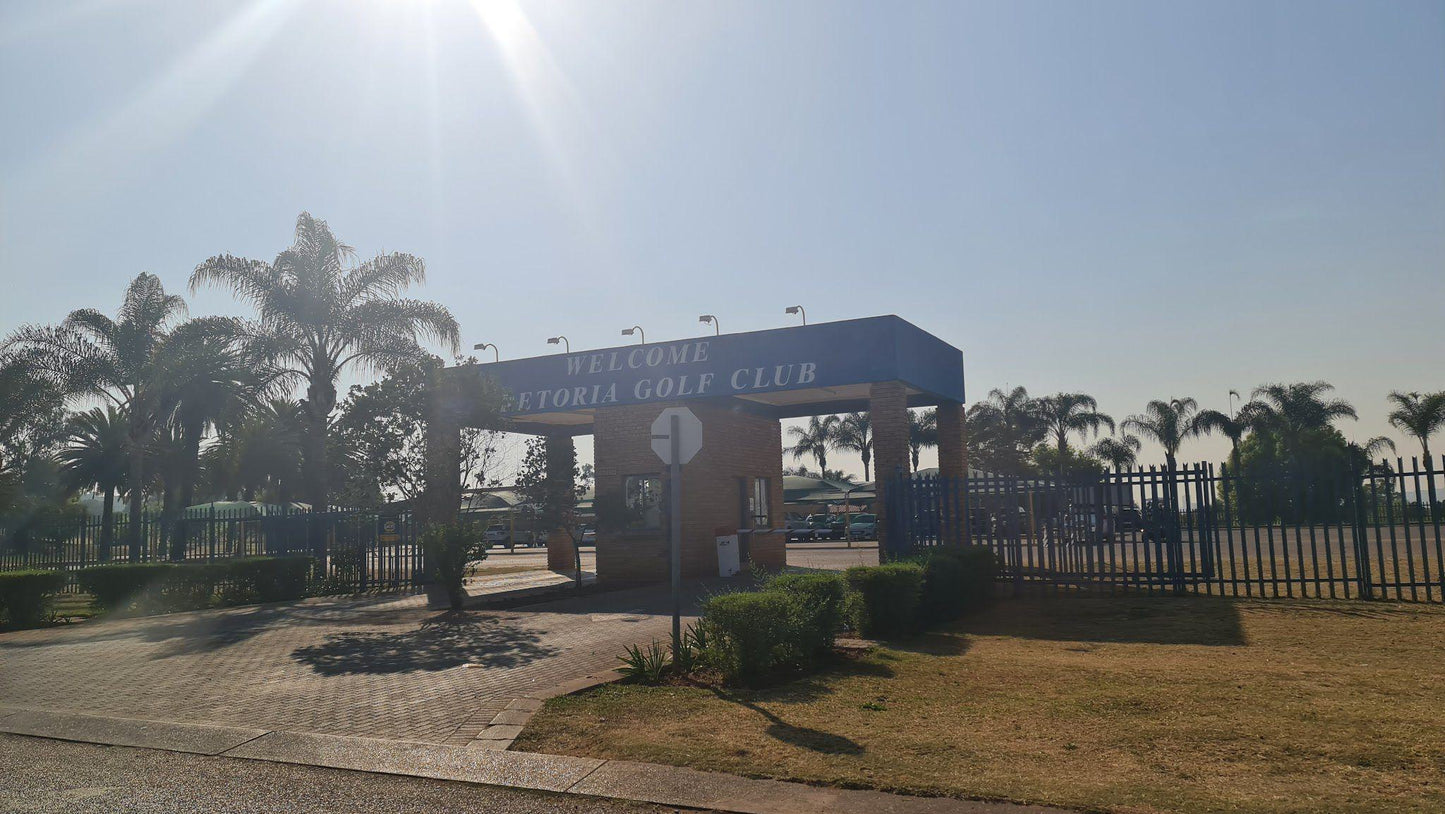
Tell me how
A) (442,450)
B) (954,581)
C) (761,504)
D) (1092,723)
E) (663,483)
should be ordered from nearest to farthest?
(1092,723) < (954,581) < (442,450) < (663,483) < (761,504)

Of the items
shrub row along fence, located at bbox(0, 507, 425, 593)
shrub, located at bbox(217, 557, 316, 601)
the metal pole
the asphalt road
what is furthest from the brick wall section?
the asphalt road

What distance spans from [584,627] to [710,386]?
840 cm

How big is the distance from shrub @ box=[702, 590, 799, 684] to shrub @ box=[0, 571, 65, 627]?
497 inches

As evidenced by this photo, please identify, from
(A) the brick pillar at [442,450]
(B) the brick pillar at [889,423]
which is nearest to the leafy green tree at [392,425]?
(A) the brick pillar at [442,450]

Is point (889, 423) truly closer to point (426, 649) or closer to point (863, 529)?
point (426, 649)

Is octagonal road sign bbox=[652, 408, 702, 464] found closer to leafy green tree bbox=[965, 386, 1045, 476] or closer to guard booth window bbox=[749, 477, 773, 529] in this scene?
guard booth window bbox=[749, 477, 773, 529]

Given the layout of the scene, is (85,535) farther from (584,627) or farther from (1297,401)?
(1297,401)

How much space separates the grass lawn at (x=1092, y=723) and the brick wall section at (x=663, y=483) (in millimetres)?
11467

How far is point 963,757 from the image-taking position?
5488mm

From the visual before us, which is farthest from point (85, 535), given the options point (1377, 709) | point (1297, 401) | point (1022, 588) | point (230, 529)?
point (1297, 401)

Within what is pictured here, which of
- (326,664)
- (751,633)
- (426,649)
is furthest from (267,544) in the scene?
(751,633)

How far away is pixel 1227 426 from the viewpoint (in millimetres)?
58156

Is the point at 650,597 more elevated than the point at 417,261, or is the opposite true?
the point at 417,261

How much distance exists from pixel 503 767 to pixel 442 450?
12731 millimetres
